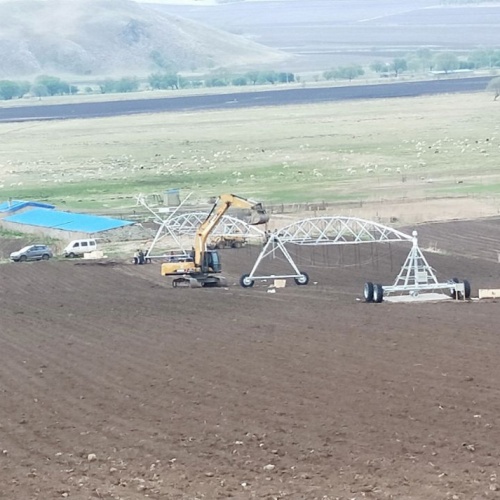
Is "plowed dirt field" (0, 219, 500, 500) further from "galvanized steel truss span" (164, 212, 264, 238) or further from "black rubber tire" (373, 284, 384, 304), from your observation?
"galvanized steel truss span" (164, 212, 264, 238)

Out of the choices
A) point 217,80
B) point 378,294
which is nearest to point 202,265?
point 378,294

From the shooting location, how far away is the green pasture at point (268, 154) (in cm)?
5925

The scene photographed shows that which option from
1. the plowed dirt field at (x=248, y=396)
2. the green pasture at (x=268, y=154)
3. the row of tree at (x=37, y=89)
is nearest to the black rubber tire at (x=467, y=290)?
the plowed dirt field at (x=248, y=396)

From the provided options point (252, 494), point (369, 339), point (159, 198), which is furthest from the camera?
point (159, 198)

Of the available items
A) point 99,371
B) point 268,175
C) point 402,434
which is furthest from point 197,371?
point 268,175

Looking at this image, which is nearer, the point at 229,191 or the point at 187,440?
the point at 187,440

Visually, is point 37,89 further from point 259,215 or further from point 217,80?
point 259,215

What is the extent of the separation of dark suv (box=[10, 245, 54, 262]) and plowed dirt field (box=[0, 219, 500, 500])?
7.97 m

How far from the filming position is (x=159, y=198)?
2201 inches

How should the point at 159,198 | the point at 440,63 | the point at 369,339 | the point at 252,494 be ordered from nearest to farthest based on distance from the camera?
the point at 252,494 < the point at 369,339 < the point at 159,198 < the point at 440,63

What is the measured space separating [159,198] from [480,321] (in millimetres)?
31632

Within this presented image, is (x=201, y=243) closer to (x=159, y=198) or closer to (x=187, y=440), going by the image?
(x=187, y=440)

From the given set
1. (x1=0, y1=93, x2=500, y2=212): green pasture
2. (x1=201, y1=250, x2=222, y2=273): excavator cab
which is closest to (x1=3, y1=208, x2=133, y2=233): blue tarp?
(x1=0, y1=93, x2=500, y2=212): green pasture

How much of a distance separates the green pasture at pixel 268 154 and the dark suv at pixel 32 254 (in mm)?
13714
